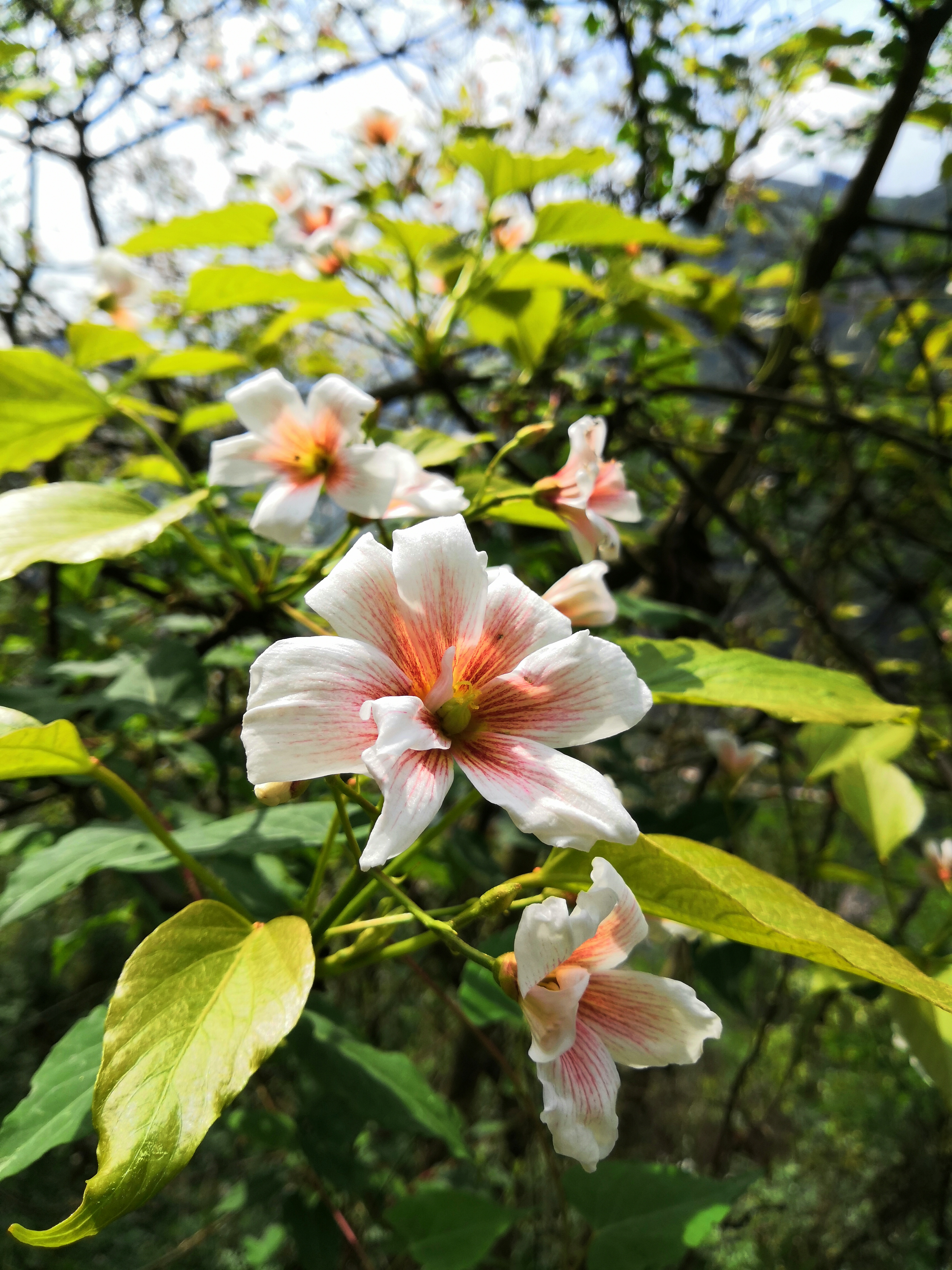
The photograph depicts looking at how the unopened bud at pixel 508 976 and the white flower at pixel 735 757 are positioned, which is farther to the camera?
the white flower at pixel 735 757

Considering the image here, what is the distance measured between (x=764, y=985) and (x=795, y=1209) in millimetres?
701

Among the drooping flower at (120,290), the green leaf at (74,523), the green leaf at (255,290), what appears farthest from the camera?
the drooping flower at (120,290)

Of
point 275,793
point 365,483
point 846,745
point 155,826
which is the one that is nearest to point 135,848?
point 155,826

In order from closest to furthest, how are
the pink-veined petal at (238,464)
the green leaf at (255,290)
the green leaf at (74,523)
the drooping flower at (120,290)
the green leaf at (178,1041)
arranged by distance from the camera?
1. the green leaf at (178,1041)
2. the green leaf at (74,523)
3. the pink-veined petal at (238,464)
4. the green leaf at (255,290)
5. the drooping flower at (120,290)

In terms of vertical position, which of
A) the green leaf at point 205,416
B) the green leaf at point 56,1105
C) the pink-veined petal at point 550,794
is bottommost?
the green leaf at point 56,1105

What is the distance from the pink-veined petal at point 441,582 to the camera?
393 millimetres

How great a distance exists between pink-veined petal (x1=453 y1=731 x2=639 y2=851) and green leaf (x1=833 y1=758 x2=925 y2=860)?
59 centimetres

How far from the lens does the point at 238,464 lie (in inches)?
25.7

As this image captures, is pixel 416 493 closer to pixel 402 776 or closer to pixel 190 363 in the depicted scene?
pixel 402 776

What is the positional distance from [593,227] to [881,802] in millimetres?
895

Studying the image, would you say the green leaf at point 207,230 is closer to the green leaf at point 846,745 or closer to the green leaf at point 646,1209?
the green leaf at point 846,745

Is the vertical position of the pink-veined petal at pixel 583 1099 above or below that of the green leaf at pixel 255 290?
below

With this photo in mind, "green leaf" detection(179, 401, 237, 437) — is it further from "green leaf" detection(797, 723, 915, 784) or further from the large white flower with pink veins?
"green leaf" detection(797, 723, 915, 784)

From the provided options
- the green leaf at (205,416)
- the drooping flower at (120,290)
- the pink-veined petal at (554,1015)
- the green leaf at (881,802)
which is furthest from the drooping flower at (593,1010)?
the drooping flower at (120,290)
